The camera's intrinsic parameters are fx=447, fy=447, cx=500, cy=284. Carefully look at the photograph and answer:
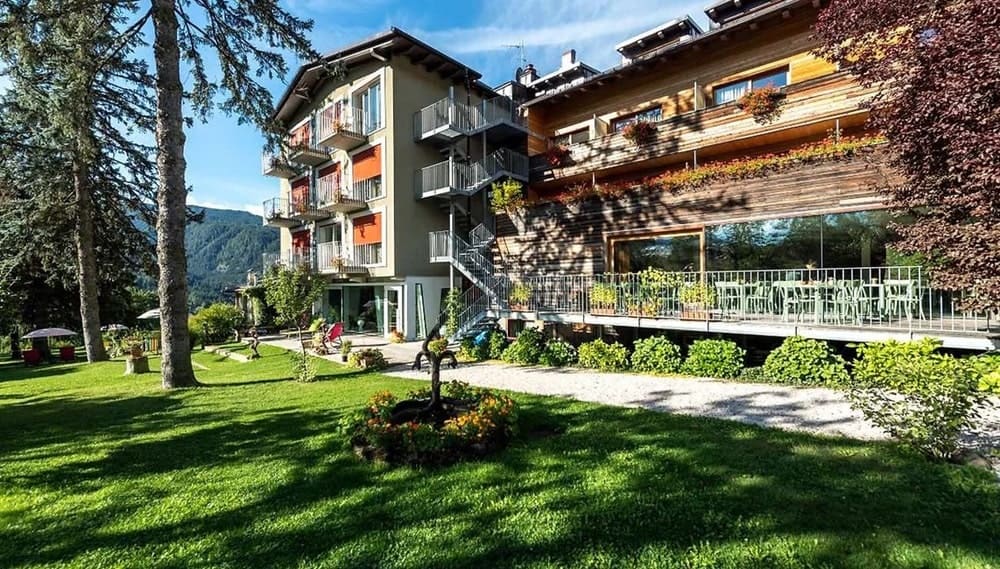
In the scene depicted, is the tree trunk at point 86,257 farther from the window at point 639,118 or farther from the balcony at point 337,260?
the window at point 639,118

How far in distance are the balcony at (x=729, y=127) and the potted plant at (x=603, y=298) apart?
527 centimetres

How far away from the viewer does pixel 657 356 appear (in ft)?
32.9

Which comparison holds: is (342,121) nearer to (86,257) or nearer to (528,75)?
(528,75)

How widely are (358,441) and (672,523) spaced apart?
351 centimetres

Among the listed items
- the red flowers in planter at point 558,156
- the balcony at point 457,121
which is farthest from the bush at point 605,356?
the balcony at point 457,121

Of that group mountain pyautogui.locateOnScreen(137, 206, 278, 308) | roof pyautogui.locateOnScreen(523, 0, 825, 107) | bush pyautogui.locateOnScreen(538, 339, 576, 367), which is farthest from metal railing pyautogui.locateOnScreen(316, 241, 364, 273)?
mountain pyautogui.locateOnScreen(137, 206, 278, 308)

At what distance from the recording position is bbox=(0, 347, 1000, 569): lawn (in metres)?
3.21

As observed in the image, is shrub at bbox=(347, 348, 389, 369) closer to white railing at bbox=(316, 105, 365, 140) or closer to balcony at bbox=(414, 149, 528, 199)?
balcony at bbox=(414, 149, 528, 199)

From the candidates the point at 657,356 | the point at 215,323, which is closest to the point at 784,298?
the point at 657,356

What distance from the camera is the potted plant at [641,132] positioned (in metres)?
13.9

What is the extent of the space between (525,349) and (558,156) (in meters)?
8.02

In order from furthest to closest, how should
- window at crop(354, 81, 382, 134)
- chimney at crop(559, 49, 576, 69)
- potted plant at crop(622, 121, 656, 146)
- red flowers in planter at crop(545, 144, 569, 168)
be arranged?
chimney at crop(559, 49, 576, 69) < window at crop(354, 81, 382, 134) < red flowers in planter at crop(545, 144, 569, 168) < potted plant at crop(622, 121, 656, 146)

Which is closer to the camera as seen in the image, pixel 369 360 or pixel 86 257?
pixel 369 360

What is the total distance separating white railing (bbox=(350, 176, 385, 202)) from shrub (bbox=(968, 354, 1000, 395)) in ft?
57.6
